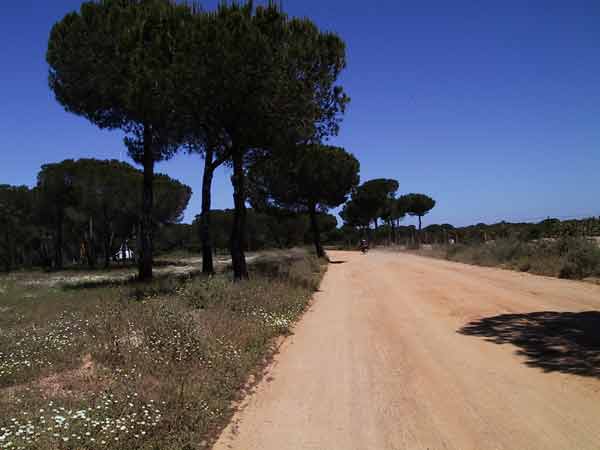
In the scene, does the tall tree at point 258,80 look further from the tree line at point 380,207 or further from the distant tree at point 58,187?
the tree line at point 380,207

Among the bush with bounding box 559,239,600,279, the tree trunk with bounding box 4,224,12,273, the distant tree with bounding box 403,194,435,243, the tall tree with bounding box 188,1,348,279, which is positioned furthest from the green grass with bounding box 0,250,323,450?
the distant tree with bounding box 403,194,435,243

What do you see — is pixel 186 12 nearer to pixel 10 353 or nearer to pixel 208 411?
pixel 10 353

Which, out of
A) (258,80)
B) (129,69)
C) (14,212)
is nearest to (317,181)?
(129,69)

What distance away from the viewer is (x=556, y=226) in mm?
29688

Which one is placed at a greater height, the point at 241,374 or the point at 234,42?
the point at 234,42

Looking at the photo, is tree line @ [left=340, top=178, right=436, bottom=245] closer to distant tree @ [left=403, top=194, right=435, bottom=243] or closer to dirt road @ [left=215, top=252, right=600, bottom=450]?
distant tree @ [left=403, top=194, right=435, bottom=243]

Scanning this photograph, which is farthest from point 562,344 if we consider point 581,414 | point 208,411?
point 208,411

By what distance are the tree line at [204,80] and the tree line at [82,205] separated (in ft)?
56.2

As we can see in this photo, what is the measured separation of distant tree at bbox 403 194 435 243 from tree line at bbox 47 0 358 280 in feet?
199

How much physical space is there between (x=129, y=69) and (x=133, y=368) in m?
15.0

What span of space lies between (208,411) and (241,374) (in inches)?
53.2

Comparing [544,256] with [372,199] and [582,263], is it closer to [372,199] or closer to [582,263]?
[582,263]

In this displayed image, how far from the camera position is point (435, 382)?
5.98 meters

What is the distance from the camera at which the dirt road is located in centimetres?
446
